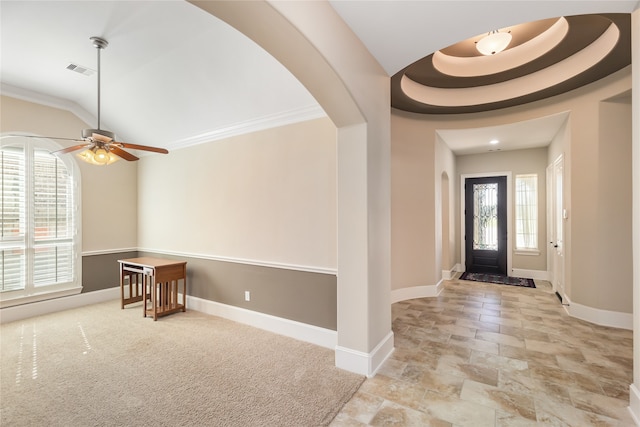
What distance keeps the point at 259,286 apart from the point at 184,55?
2793 millimetres

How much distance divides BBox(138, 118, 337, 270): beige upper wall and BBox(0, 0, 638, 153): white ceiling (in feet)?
0.91

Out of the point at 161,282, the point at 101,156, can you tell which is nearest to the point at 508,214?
the point at 161,282

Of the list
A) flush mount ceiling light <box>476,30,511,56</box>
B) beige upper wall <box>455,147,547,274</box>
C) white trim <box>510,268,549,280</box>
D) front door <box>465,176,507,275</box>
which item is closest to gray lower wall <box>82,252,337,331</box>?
flush mount ceiling light <box>476,30,511,56</box>

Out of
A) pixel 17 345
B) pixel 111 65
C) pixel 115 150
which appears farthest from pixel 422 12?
pixel 17 345

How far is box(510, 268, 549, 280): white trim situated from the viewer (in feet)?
20.3

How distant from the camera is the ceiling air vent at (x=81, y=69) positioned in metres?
3.49

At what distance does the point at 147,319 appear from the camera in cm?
400

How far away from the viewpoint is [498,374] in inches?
100

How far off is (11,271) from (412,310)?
5.64 metres

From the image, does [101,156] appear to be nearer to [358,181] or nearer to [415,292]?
[358,181]

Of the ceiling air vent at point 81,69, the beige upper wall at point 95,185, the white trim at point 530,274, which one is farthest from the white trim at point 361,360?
the white trim at point 530,274

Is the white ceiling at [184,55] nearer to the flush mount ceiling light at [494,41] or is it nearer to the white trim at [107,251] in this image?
the flush mount ceiling light at [494,41]

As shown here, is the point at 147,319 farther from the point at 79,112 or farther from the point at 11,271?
the point at 79,112

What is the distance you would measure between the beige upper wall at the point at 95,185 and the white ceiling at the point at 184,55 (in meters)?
0.19
